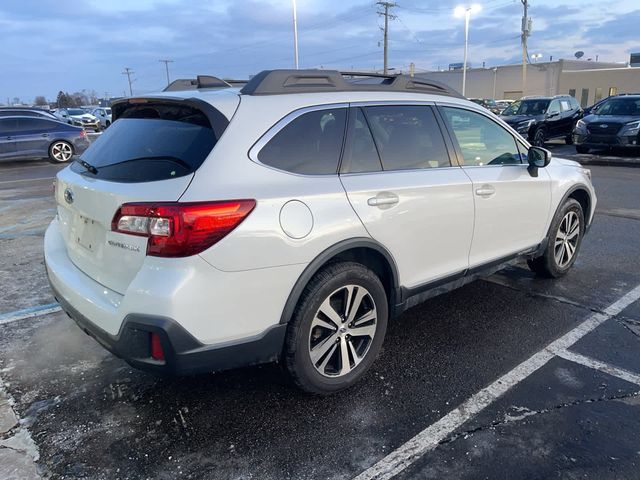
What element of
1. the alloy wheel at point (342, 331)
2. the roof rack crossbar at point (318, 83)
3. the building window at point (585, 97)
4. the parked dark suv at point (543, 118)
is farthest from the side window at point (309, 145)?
the building window at point (585, 97)

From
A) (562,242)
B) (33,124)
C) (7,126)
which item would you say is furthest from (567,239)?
(7,126)

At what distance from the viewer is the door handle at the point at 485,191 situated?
12.3 ft

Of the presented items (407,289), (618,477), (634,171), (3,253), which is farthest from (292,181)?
(634,171)

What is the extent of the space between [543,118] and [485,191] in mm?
16069

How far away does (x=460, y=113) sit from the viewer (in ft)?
13.0

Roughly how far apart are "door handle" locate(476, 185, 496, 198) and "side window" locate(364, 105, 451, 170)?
0.31 metres

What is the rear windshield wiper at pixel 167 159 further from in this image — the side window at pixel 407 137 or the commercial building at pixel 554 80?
the commercial building at pixel 554 80

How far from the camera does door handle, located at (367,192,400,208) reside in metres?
3.04

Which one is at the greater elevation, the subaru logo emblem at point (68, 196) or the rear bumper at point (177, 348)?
the subaru logo emblem at point (68, 196)

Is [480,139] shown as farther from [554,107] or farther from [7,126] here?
[554,107]

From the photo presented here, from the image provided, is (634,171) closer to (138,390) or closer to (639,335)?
(639,335)

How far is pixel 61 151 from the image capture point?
1550 cm

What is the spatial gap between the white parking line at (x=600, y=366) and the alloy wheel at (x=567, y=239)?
154 cm

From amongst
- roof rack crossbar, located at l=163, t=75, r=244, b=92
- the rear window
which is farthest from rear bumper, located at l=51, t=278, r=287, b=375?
roof rack crossbar, located at l=163, t=75, r=244, b=92
